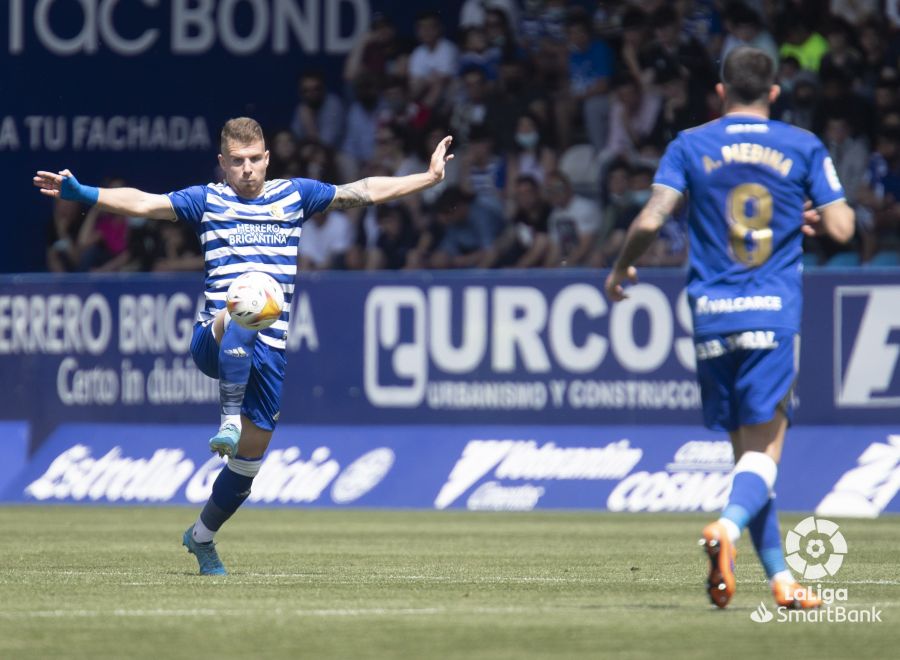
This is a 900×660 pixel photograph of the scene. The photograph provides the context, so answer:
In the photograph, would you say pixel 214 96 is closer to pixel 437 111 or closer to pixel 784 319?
pixel 437 111

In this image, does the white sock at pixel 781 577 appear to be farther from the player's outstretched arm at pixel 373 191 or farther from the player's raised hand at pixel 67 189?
the player's raised hand at pixel 67 189

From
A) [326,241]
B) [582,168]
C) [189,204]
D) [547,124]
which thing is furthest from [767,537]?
[326,241]

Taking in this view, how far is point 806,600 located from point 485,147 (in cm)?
1293

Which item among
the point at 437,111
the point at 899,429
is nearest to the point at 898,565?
the point at 899,429

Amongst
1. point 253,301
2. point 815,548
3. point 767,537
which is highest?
point 253,301

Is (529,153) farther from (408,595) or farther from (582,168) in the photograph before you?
(408,595)

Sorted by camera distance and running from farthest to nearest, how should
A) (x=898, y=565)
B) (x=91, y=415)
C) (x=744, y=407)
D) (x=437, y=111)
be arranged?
(x=437, y=111) < (x=91, y=415) < (x=898, y=565) < (x=744, y=407)

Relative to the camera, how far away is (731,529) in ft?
25.4

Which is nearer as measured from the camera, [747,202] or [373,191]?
[747,202]

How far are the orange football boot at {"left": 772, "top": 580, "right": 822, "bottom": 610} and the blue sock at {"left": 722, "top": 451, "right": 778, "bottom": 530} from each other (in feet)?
0.95

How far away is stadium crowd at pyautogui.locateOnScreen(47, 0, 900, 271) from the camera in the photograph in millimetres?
19156

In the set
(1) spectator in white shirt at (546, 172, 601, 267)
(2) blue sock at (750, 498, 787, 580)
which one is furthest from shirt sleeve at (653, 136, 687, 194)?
(1) spectator in white shirt at (546, 172, 601, 267)

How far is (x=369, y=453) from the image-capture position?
18469mm

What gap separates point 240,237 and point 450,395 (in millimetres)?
7800
